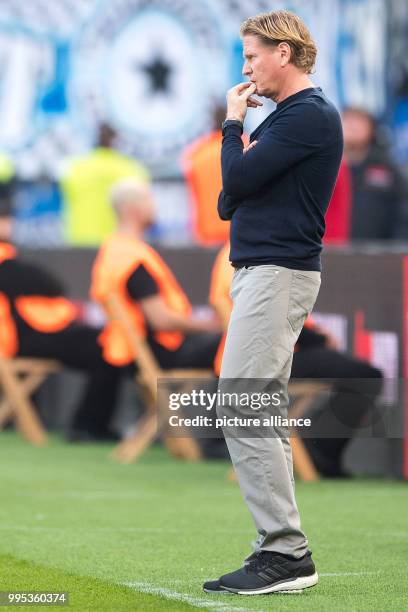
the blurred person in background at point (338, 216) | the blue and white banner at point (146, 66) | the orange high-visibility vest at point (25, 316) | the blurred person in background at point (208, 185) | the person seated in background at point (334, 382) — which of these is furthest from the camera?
the blue and white banner at point (146, 66)

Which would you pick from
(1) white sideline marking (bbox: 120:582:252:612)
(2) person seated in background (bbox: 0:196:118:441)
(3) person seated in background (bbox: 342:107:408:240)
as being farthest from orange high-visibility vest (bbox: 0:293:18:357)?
(1) white sideline marking (bbox: 120:582:252:612)

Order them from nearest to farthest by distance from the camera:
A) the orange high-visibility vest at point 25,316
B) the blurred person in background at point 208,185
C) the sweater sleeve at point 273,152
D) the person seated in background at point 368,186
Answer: the sweater sleeve at point 273,152 < the orange high-visibility vest at point 25,316 < the blurred person in background at point 208,185 < the person seated in background at point 368,186

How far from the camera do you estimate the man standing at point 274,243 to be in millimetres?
5434

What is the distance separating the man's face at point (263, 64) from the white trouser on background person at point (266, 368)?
633mm

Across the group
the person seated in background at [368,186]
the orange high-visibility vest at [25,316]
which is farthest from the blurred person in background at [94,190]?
the orange high-visibility vest at [25,316]

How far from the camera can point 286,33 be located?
5480mm

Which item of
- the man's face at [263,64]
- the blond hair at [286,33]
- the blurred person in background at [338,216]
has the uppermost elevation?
the blond hair at [286,33]

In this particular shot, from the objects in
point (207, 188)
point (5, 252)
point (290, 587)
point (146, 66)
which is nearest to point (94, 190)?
point (207, 188)

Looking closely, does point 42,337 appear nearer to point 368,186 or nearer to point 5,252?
point 5,252

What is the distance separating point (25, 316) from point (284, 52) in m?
6.42

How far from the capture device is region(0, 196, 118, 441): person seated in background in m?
11.6

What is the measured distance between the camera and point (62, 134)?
16047mm

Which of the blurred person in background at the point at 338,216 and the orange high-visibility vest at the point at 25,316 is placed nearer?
the blurred person in background at the point at 338,216

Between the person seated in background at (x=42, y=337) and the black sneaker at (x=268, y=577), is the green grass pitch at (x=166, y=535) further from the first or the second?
the person seated in background at (x=42, y=337)
